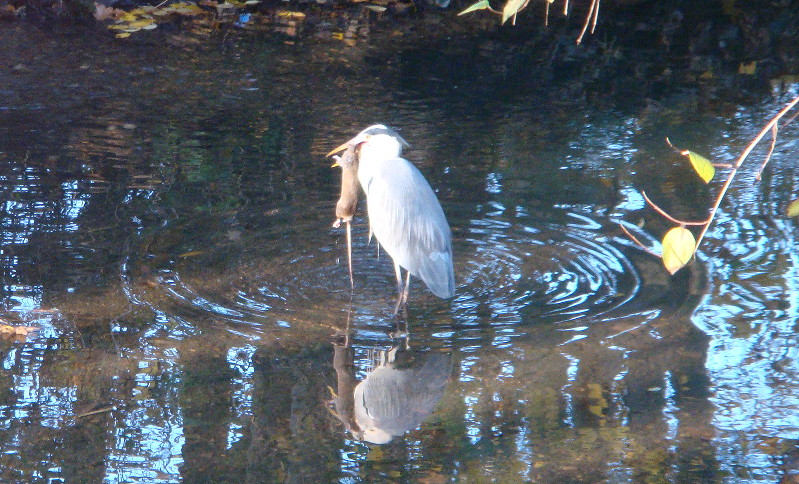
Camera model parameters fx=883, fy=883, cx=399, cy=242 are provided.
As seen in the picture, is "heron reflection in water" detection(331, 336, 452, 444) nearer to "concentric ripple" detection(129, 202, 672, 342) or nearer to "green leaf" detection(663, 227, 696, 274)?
"concentric ripple" detection(129, 202, 672, 342)

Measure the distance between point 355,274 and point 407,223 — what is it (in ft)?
1.77

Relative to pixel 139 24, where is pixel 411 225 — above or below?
below

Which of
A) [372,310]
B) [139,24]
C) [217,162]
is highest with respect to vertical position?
[139,24]

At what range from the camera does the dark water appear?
3.54 m

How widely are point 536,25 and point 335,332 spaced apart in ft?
29.3

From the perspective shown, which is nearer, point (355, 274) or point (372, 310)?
point (372, 310)

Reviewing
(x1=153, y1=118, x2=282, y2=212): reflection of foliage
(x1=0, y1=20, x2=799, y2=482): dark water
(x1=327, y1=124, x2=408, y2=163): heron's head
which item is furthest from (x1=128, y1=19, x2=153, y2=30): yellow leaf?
(x1=327, y1=124, x2=408, y2=163): heron's head

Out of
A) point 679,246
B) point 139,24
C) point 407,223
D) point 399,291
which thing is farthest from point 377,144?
point 139,24

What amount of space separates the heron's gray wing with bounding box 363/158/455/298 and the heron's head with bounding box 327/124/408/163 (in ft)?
0.46

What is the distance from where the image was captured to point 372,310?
469 centimetres

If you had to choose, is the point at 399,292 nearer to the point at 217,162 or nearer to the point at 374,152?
the point at 374,152

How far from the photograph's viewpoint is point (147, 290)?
472 centimetres

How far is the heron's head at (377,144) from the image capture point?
523cm

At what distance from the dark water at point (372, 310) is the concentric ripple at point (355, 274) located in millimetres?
17
